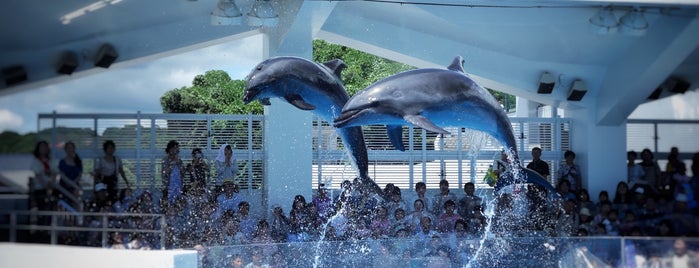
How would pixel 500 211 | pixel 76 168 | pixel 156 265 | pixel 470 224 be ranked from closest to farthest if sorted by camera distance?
pixel 156 265
pixel 76 168
pixel 470 224
pixel 500 211

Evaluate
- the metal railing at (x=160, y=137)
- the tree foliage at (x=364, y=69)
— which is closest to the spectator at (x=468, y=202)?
the tree foliage at (x=364, y=69)

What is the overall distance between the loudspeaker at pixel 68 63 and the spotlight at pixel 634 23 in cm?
649

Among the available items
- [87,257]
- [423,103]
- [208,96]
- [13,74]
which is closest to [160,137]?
[208,96]

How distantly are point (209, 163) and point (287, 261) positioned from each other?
10.1 ft

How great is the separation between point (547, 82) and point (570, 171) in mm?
1170

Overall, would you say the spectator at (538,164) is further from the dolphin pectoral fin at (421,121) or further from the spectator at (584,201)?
the dolphin pectoral fin at (421,121)

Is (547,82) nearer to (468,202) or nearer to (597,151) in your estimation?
(597,151)

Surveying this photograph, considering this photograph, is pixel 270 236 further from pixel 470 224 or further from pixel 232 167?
pixel 470 224

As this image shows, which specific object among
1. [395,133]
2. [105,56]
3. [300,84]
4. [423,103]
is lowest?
[395,133]

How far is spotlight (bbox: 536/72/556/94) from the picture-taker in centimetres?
1057

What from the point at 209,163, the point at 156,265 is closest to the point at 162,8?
the point at 209,163

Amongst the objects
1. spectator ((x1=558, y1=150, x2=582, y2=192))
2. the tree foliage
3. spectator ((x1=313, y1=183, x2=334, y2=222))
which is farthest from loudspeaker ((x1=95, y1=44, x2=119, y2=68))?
spectator ((x1=558, y1=150, x2=582, y2=192))

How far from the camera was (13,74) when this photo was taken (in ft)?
23.1

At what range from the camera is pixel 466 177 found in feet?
33.2
